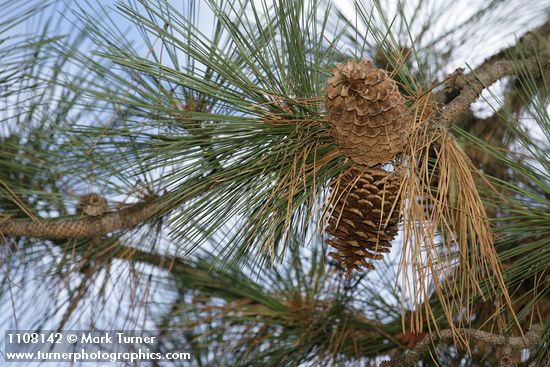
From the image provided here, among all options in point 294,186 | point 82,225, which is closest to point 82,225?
point 82,225

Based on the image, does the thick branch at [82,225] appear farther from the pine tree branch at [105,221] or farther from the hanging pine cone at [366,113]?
the hanging pine cone at [366,113]

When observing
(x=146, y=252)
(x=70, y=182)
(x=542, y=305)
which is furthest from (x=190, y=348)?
(x=542, y=305)

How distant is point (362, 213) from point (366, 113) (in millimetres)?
142

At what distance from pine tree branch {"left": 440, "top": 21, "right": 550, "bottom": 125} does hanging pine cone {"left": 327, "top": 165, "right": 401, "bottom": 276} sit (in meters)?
0.12

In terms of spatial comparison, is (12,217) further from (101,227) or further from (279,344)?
(279,344)

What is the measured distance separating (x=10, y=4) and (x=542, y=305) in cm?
104

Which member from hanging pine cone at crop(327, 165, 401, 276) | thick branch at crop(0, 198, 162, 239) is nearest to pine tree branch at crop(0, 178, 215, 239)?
thick branch at crop(0, 198, 162, 239)

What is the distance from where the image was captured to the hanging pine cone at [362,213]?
0.92 meters

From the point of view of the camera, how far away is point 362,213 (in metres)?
0.93

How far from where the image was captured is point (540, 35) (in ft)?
4.50

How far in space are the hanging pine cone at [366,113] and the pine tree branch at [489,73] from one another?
109 millimetres

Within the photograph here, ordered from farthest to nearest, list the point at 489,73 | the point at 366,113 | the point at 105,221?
the point at 105,221 → the point at 489,73 → the point at 366,113

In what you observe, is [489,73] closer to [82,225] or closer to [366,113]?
[366,113]


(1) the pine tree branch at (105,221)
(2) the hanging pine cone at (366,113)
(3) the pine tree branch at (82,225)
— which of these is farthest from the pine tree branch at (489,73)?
(3) the pine tree branch at (82,225)
